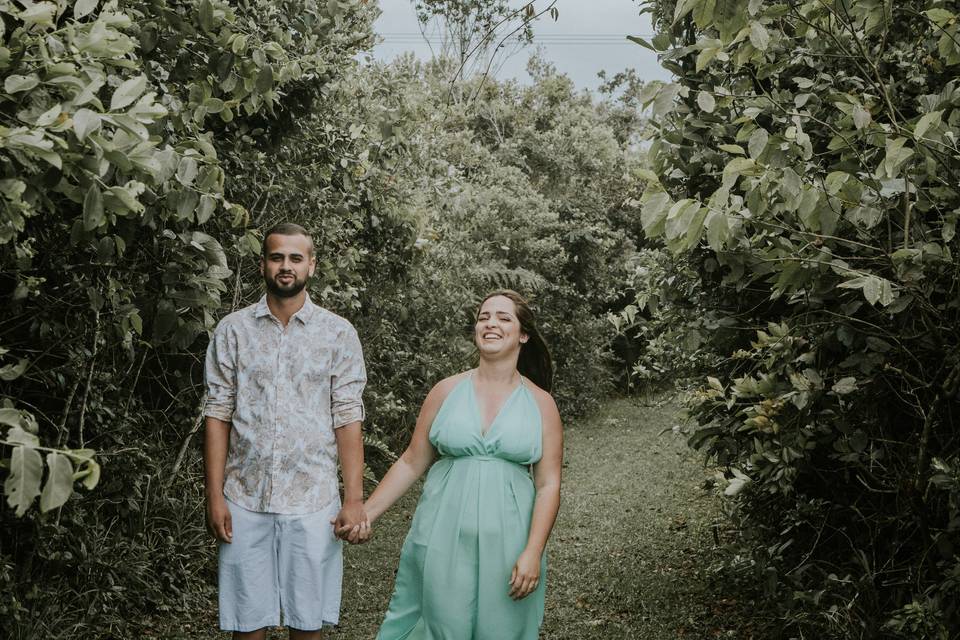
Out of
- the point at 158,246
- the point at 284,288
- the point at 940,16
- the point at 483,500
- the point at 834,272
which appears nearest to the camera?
the point at 940,16

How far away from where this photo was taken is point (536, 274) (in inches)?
662

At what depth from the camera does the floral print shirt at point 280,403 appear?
380 cm

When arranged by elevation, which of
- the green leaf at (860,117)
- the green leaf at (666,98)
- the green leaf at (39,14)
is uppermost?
the green leaf at (39,14)

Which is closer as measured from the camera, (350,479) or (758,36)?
(758,36)

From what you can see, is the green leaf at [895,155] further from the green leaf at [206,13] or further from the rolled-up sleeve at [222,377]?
the rolled-up sleeve at [222,377]

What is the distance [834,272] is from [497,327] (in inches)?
51.9

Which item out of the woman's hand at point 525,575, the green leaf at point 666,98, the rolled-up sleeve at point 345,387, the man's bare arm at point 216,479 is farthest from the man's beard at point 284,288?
the green leaf at point 666,98

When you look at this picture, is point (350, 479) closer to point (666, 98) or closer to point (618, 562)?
point (666, 98)

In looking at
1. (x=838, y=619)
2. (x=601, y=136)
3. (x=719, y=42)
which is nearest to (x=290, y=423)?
(x=719, y=42)

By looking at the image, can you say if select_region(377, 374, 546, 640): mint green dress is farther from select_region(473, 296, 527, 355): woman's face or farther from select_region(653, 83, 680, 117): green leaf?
select_region(653, 83, 680, 117): green leaf

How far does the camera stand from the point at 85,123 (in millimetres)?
2133

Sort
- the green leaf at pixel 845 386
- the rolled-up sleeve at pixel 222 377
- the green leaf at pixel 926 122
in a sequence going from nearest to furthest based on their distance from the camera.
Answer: the green leaf at pixel 926 122, the green leaf at pixel 845 386, the rolled-up sleeve at pixel 222 377

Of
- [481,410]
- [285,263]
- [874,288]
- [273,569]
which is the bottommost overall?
[273,569]

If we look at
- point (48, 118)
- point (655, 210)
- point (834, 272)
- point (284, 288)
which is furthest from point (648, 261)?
point (48, 118)
